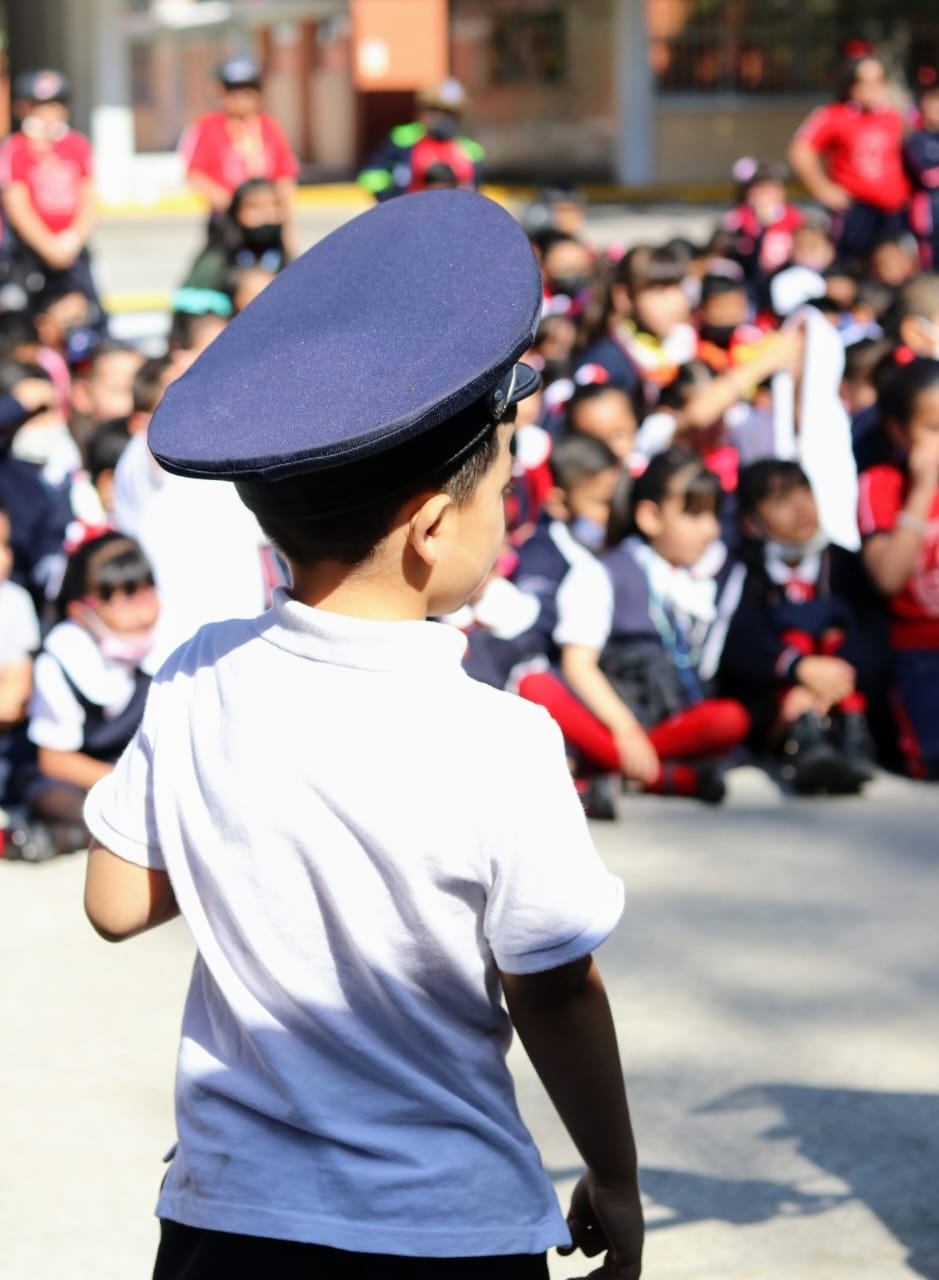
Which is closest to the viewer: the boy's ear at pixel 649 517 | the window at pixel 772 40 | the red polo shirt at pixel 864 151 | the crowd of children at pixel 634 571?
the crowd of children at pixel 634 571

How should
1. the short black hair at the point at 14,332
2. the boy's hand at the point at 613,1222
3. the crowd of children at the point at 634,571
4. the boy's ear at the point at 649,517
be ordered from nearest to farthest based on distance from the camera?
the boy's hand at the point at 613,1222 < the crowd of children at the point at 634,571 < the boy's ear at the point at 649,517 < the short black hair at the point at 14,332

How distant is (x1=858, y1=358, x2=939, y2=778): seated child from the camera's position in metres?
4.89

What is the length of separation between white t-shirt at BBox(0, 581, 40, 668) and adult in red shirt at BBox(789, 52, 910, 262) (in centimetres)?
625

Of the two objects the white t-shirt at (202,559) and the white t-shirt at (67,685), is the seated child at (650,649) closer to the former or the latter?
the white t-shirt at (202,559)

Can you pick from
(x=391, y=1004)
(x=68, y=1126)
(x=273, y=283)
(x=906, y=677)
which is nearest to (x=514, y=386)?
(x=273, y=283)

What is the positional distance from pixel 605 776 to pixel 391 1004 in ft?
10.4

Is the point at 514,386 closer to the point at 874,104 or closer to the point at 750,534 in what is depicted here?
the point at 750,534

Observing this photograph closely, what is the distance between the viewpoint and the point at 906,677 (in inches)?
197

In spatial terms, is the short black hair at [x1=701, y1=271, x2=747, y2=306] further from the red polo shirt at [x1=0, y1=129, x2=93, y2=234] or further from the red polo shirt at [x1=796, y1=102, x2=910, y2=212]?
the red polo shirt at [x1=0, y1=129, x2=93, y2=234]

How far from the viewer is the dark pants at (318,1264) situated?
1.58 metres

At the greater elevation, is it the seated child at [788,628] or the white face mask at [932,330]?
the white face mask at [932,330]

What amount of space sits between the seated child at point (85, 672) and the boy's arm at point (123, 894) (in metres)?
2.74

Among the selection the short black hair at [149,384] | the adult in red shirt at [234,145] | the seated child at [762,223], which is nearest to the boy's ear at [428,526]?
the short black hair at [149,384]

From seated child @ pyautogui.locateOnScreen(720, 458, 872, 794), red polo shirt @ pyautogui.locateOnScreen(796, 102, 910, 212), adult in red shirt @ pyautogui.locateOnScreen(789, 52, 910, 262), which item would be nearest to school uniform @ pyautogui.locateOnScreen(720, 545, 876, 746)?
seated child @ pyautogui.locateOnScreen(720, 458, 872, 794)
